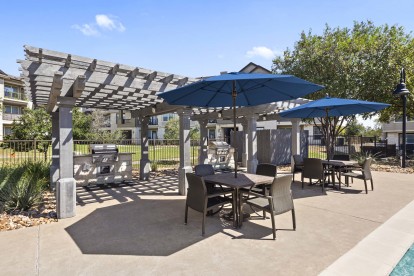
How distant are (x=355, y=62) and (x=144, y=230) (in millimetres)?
13564

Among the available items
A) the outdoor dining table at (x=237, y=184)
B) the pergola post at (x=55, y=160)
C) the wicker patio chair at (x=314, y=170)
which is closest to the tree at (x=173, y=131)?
the pergola post at (x=55, y=160)

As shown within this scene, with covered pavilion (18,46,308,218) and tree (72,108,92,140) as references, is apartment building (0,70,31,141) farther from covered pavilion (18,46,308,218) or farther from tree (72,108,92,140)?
covered pavilion (18,46,308,218)

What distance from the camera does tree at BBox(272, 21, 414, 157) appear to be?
12.4m

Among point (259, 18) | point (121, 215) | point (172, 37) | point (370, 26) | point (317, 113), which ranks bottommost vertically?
point (121, 215)

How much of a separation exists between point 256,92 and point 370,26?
45.3 ft

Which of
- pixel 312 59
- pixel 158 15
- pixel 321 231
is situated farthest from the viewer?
pixel 312 59

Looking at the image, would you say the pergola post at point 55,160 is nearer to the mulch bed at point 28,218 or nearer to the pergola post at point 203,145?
the mulch bed at point 28,218

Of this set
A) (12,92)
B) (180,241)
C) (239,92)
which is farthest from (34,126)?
(12,92)

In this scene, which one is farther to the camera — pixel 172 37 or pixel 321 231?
pixel 172 37

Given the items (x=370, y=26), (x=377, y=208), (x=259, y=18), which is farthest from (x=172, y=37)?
(x=370, y=26)

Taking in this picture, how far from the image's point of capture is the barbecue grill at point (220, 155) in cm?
1221

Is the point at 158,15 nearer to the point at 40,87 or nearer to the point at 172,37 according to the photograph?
the point at 172,37

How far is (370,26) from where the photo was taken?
1441cm

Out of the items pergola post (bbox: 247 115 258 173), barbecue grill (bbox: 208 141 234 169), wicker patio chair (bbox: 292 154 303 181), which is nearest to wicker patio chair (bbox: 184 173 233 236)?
pergola post (bbox: 247 115 258 173)
